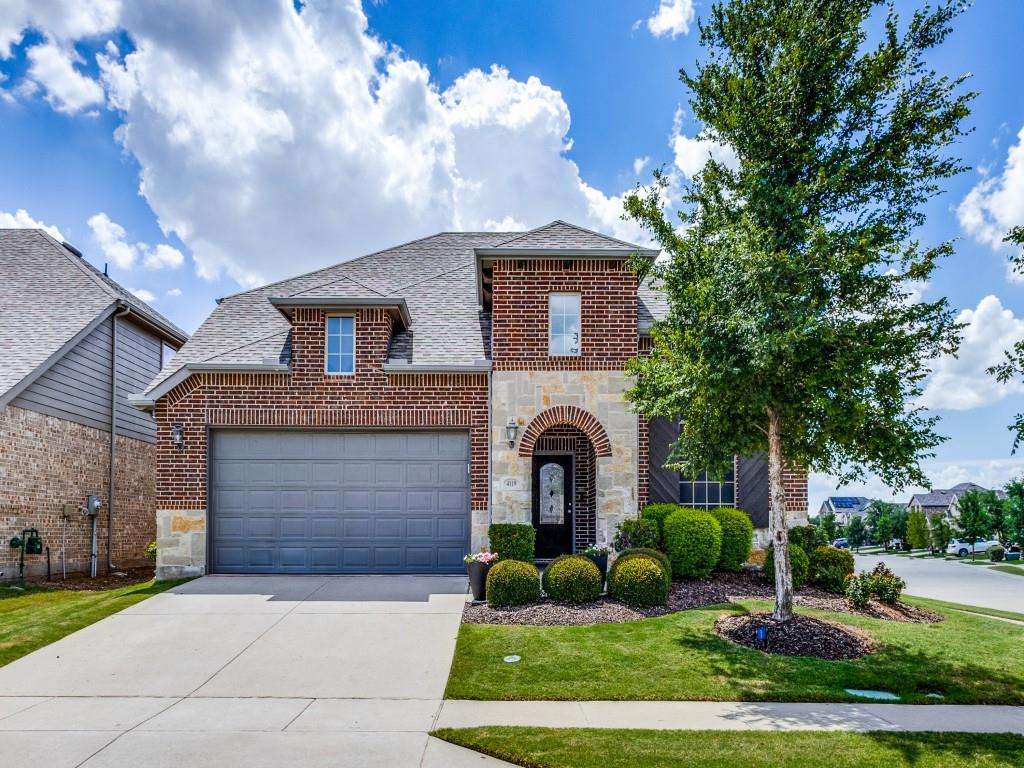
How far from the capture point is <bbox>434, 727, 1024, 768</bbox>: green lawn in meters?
5.30

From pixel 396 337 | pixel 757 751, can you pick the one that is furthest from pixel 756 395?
pixel 396 337

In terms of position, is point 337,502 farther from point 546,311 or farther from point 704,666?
point 704,666

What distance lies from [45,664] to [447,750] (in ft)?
17.7

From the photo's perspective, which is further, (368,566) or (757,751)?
(368,566)

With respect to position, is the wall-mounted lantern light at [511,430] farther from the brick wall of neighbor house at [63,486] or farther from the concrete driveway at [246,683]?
the brick wall of neighbor house at [63,486]

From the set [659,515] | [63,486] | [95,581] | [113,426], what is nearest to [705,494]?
[659,515]

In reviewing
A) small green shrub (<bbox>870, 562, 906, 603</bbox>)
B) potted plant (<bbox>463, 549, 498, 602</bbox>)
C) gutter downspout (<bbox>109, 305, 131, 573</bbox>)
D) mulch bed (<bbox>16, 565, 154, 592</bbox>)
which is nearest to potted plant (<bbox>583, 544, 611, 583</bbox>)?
potted plant (<bbox>463, 549, 498, 602</bbox>)

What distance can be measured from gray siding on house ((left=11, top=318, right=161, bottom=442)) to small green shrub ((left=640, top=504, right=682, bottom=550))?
39.0ft

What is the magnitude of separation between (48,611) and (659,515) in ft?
31.8

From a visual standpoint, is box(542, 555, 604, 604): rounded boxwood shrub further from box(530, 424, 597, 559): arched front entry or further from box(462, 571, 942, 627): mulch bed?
box(530, 424, 597, 559): arched front entry

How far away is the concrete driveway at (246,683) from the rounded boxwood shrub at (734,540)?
15.4 feet

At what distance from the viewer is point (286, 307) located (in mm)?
12562

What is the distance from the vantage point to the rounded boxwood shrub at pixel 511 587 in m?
10.1

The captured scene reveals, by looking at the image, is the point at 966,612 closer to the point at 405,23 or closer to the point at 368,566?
the point at 368,566
